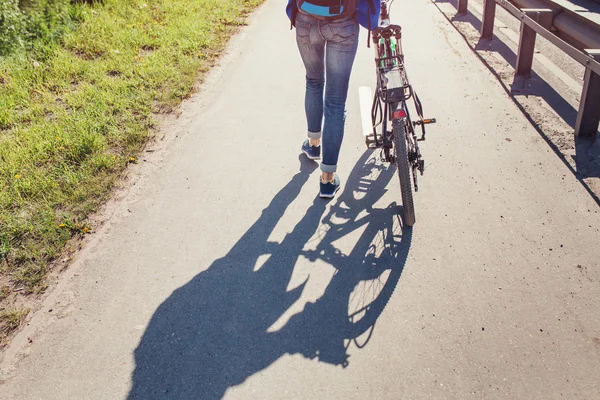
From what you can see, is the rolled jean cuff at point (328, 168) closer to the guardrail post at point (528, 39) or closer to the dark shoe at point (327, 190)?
the dark shoe at point (327, 190)

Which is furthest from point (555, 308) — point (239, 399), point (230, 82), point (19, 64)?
point (19, 64)

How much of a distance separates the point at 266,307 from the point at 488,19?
20.3 feet

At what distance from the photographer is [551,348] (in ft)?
9.57

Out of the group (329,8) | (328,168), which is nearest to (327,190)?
(328,168)

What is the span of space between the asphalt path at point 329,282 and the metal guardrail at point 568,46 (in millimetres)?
473

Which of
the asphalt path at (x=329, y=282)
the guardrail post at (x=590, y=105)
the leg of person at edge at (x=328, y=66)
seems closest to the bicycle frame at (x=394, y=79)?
the leg of person at edge at (x=328, y=66)

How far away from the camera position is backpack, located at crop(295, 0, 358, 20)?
11.5 feet

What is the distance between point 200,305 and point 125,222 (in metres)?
Result: 1.23

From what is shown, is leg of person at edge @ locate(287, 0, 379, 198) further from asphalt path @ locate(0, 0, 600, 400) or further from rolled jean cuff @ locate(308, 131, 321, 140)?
asphalt path @ locate(0, 0, 600, 400)

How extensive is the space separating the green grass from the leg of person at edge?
1908 mm

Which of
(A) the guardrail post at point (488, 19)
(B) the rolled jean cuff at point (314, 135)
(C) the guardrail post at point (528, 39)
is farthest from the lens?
(A) the guardrail post at point (488, 19)

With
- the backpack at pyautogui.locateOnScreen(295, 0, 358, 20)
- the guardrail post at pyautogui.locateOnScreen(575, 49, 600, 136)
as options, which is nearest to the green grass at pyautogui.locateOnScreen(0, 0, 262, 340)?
the backpack at pyautogui.locateOnScreen(295, 0, 358, 20)

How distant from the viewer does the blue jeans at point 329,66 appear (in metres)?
3.67

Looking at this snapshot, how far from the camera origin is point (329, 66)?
3818mm
